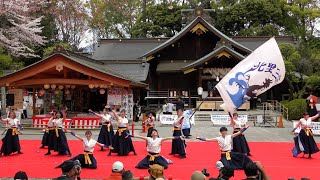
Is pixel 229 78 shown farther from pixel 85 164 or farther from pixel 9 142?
pixel 9 142

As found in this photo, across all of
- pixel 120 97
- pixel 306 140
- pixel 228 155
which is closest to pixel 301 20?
pixel 120 97

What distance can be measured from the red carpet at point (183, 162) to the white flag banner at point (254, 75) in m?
2.11

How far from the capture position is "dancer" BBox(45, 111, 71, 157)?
1361 centimetres

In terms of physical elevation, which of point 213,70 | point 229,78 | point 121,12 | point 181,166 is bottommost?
point 181,166

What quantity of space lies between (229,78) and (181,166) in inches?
122

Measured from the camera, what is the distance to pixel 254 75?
10.1m

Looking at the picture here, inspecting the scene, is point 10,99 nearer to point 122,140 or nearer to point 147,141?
point 122,140

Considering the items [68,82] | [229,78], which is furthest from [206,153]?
[68,82]

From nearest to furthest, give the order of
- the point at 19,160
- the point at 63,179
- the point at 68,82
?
the point at 63,179 → the point at 19,160 → the point at 68,82

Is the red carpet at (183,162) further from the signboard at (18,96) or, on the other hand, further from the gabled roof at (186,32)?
the gabled roof at (186,32)

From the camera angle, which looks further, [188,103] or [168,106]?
[188,103]

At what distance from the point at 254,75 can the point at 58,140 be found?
24.0ft

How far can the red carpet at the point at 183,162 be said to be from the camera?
34.6ft

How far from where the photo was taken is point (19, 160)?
496 inches
